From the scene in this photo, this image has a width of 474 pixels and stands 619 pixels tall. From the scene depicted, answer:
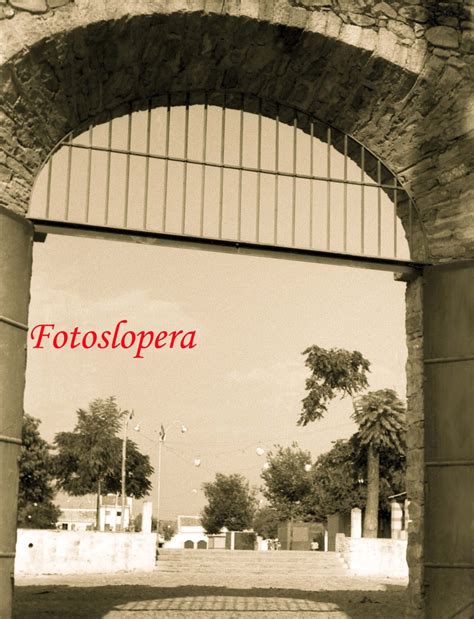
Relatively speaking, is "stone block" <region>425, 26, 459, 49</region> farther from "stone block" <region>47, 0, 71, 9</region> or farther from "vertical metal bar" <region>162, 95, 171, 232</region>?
"stone block" <region>47, 0, 71, 9</region>

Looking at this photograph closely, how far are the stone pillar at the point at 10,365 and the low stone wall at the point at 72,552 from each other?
45.8ft

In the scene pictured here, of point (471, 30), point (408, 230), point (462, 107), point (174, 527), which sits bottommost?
point (174, 527)

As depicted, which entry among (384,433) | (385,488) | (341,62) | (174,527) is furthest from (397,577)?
(174,527)

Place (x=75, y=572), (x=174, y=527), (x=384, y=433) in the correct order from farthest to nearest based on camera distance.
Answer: (x=174, y=527) < (x=384, y=433) < (x=75, y=572)

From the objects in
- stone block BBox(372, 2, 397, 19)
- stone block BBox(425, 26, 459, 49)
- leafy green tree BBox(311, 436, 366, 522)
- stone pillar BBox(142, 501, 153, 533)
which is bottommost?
stone pillar BBox(142, 501, 153, 533)

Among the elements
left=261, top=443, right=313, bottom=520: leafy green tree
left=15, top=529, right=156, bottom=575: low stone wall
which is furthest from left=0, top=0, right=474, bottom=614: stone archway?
left=261, top=443, right=313, bottom=520: leafy green tree

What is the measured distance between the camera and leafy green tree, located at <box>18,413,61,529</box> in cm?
3766

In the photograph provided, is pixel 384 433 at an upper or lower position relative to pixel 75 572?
upper

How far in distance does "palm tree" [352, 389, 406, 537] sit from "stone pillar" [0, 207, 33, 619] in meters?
21.9

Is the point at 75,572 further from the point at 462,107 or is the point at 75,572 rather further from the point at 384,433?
the point at 462,107

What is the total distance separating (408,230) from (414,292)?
0.56m

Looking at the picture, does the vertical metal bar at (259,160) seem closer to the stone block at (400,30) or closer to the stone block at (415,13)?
the stone block at (400,30)

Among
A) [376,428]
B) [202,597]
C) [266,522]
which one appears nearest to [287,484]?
[266,522]

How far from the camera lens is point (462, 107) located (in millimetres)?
8367
